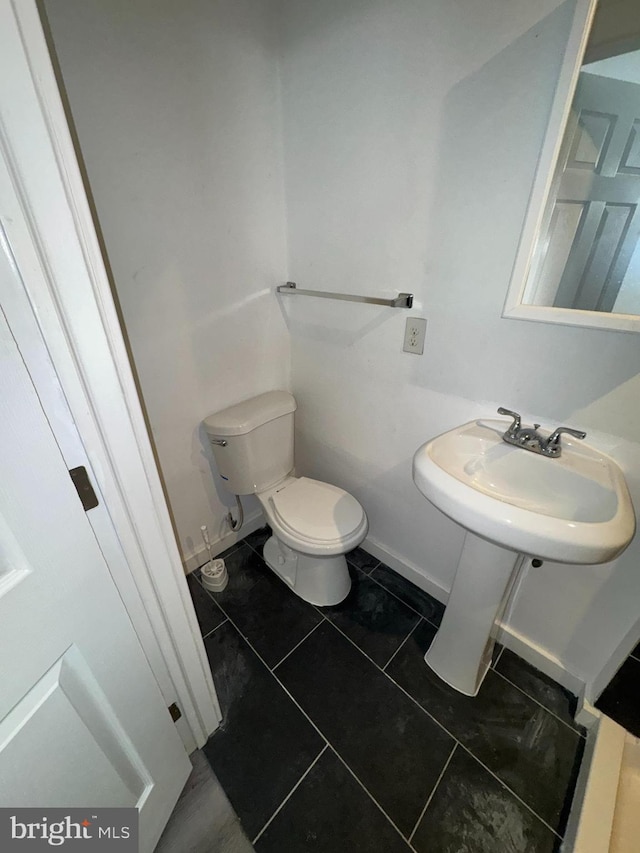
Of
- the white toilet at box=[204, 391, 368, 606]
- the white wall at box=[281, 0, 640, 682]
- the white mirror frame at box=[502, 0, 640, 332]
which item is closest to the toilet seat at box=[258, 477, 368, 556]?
the white toilet at box=[204, 391, 368, 606]

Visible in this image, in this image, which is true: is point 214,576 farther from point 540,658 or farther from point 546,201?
point 546,201

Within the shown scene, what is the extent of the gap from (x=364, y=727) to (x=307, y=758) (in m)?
0.20

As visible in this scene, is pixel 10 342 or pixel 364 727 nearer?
pixel 10 342

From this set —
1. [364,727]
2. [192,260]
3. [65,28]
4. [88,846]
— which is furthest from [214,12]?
[364,727]

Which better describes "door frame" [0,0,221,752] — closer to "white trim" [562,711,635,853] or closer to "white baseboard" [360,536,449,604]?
"white baseboard" [360,536,449,604]

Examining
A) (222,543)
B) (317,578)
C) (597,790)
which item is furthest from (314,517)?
(597,790)

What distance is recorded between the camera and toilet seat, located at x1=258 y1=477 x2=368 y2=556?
1.31 m

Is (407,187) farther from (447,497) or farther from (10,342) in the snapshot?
(10,342)

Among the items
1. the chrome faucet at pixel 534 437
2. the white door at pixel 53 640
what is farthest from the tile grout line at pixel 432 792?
the chrome faucet at pixel 534 437

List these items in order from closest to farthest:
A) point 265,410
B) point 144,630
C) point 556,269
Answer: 1. point 144,630
2. point 556,269
3. point 265,410

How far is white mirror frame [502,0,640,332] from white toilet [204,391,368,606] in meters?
0.94

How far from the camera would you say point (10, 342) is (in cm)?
45

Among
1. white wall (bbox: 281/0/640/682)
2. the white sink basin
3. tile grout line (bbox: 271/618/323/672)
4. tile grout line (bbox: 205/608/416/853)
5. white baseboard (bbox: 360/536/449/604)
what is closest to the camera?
the white sink basin

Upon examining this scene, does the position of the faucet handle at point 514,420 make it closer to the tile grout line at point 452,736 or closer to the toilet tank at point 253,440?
the toilet tank at point 253,440
